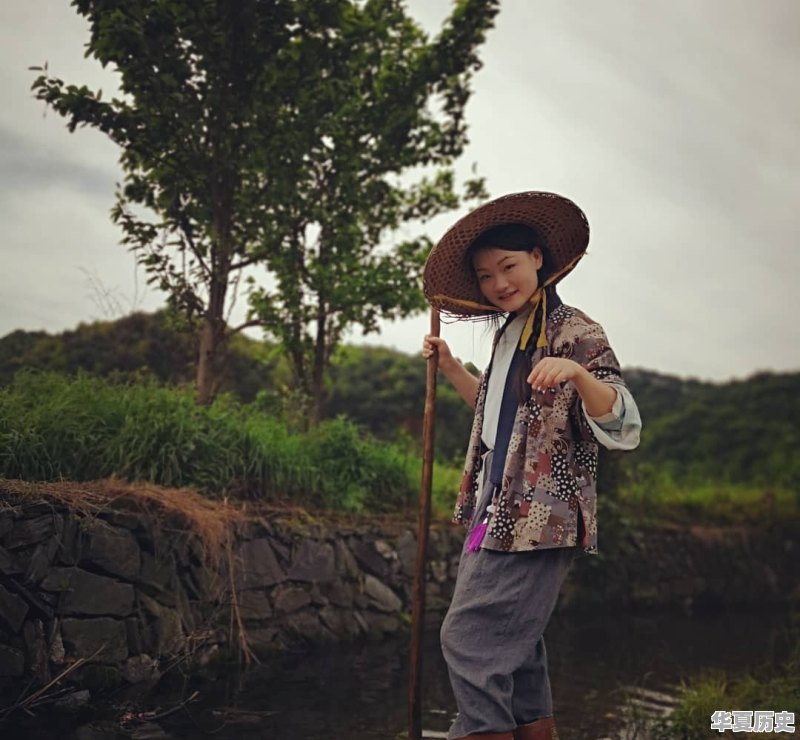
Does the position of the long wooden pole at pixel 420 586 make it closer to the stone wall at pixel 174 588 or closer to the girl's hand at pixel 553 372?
the girl's hand at pixel 553 372

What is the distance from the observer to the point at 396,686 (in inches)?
182

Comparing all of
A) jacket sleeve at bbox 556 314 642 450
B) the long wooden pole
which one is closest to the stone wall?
the long wooden pole

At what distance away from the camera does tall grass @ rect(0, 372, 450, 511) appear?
4391 mm

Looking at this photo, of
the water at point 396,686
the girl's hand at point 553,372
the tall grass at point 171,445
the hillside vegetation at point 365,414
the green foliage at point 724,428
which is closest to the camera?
the girl's hand at point 553,372

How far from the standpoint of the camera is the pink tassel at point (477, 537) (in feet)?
7.88

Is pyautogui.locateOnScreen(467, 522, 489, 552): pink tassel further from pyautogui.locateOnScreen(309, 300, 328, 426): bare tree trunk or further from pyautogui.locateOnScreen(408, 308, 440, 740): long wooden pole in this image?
pyautogui.locateOnScreen(309, 300, 328, 426): bare tree trunk

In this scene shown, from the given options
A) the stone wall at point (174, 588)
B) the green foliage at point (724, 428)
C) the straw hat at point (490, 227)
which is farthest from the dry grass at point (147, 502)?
the green foliage at point (724, 428)

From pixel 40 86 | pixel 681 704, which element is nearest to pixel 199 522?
pixel 681 704

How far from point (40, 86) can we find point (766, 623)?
310 inches

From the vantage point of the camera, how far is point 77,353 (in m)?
7.40

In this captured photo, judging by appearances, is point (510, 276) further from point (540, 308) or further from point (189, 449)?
point (189, 449)

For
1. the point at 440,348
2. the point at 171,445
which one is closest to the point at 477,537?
the point at 440,348

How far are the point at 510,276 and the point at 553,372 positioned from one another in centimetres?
53

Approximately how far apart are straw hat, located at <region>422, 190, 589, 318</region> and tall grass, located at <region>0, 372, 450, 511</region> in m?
2.53
